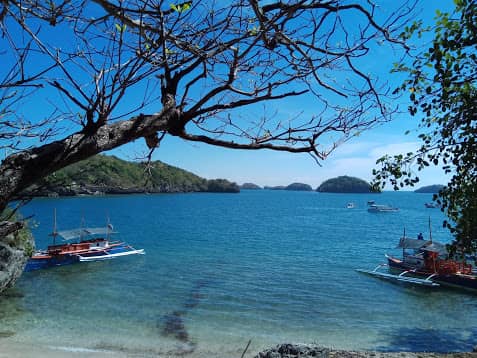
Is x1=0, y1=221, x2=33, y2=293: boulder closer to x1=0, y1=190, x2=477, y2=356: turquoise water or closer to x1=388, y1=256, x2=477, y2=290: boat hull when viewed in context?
x1=0, y1=190, x2=477, y2=356: turquoise water

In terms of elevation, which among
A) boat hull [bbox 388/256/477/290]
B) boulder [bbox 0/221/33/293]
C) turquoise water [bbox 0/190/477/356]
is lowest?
turquoise water [bbox 0/190/477/356]

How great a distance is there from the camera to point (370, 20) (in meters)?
2.63

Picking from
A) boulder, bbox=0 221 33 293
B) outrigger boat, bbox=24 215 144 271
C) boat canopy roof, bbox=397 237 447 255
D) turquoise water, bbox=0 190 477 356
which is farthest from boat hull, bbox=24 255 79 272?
boat canopy roof, bbox=397 237 447 255

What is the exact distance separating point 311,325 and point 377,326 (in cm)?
251

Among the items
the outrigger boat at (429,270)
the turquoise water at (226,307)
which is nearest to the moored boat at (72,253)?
the turquoise water at (226,307)

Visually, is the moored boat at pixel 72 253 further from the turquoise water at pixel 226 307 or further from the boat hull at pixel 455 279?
the boat hull at pixel 455 279

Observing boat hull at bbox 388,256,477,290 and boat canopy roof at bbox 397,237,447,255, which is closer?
boat hull at bbox 388,256,477,290

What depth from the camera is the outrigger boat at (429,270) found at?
20122 millimetres

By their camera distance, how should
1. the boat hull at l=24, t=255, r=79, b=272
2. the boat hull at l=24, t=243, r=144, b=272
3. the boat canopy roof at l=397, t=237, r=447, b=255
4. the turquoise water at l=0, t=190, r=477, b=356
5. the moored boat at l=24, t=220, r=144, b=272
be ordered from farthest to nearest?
the moored boat at l=24, t=220, r=144, b=272
the boat hull at l=24, t=243, r=144, b=272
the boat hull at l=24, t=255, r=79, b=272
the boat canopy roof at l=397, t=237, r=447, b=255
the turquoise water at l=0, t=190, r=477, b=356

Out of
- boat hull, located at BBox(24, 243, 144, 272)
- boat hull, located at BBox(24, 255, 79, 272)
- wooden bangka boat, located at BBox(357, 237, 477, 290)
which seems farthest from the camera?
boat hull, located at BBox(24, 243, 144, 272)

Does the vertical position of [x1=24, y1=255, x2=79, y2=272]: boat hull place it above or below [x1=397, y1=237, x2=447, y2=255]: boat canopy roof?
below

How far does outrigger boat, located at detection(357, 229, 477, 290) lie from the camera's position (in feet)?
66.0

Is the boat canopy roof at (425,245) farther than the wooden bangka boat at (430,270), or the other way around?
the boat canopy roof at (425,245)

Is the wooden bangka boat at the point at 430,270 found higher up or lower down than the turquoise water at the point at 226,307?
higher up
